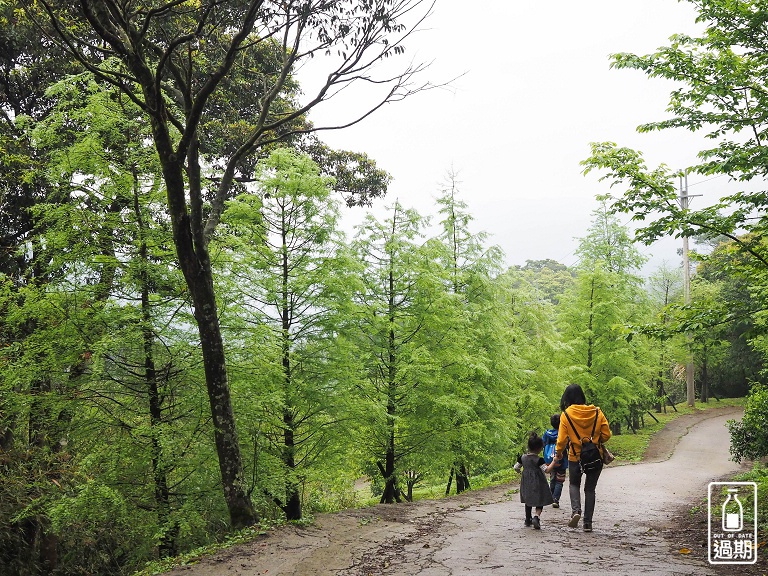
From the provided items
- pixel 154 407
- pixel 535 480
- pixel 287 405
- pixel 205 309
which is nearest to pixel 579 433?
pixel 535 480

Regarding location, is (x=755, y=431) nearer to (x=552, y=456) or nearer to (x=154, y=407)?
(x=552, y=456)

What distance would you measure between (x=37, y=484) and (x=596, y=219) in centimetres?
2534

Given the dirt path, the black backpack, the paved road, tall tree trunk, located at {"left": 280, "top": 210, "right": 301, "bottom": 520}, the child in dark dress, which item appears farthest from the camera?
tall tree trunk, located at {"left": 280, "top": 210, "right": 301, "bottom": 520}

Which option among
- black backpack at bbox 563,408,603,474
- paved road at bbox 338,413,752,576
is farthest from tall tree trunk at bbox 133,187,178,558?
black backpack at bbox 563,408,603,474

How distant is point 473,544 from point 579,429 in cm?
208

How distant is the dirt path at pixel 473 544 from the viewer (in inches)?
230

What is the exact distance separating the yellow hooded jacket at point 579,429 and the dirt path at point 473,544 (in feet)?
3.76

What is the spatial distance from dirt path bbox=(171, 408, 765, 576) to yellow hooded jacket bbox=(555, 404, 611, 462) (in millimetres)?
1145

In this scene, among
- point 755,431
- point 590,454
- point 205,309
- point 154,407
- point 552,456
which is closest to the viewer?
point 590,454

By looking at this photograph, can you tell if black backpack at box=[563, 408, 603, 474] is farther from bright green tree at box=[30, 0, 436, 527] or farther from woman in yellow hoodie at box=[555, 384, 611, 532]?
bright green tree at box=[30, 0, 436, 527]

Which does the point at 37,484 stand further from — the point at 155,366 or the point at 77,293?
the point at 77,293

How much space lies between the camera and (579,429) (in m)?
7.48

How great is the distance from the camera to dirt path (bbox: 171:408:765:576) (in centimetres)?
583

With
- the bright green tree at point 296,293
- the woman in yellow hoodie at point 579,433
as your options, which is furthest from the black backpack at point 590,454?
the bright green tree at point 296,293
